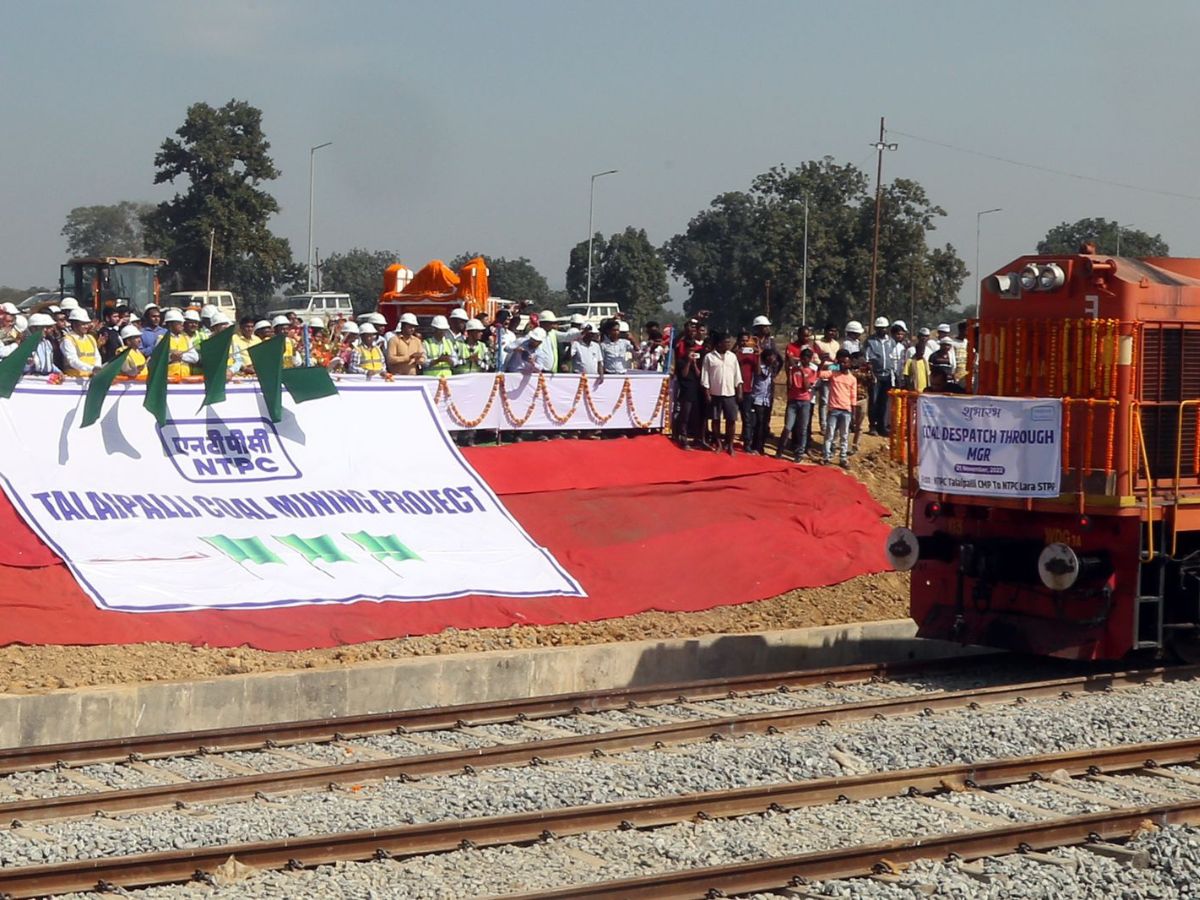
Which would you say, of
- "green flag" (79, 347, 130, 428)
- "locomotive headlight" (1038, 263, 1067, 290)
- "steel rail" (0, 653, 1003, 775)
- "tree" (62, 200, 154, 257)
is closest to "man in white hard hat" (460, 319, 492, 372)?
"green flag" (79, 347, 130, 428)

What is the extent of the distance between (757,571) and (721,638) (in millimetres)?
3054

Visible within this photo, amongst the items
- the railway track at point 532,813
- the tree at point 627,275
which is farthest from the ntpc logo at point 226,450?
the tree at point 627,275

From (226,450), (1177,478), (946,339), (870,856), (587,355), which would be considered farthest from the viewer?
(946,339)

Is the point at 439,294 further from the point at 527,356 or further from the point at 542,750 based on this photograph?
the point at 542,750

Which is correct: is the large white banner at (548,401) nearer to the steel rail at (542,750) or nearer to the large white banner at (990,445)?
the large white banner at (990,445)

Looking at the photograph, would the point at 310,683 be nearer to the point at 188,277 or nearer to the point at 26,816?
the point at 26,816

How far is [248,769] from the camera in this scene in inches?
412

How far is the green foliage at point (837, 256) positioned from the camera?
62.4 m

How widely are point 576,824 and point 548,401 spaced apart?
12.2 metres

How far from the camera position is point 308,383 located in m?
17.6

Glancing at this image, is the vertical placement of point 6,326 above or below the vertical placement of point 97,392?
above

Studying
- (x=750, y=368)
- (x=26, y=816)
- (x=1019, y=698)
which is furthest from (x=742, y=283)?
(x=26, y=816)

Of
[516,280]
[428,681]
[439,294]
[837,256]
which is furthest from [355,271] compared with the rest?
[428,681]

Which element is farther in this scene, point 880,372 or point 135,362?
point 880,372
